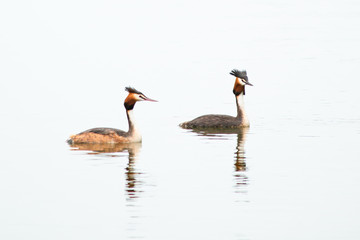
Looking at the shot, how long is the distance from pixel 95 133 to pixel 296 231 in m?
10.3

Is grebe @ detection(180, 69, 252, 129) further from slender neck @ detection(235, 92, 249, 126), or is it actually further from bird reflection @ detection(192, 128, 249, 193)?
bird reflection @ detection(192, 128, 249, 193)

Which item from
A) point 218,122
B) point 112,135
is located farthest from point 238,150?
point 218,122

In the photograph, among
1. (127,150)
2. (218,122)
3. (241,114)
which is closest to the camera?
(127,150)

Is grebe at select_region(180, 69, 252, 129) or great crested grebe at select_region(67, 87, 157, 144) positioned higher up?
grebe at select_region(180, 69, 252, 129)

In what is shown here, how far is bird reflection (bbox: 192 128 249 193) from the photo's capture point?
1903 cm

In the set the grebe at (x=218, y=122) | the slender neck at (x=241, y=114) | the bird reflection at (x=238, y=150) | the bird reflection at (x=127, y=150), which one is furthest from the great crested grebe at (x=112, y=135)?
the slender neck at (x=241, y=114)

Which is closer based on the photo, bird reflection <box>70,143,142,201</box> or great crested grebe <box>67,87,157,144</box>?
bird reflection <box>70,143,142,201</box>

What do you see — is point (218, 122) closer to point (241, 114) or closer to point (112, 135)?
point (241, 114)

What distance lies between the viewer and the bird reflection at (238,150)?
1903 cm

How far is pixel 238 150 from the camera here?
23.8 metres

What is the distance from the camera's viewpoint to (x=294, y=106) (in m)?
34.3

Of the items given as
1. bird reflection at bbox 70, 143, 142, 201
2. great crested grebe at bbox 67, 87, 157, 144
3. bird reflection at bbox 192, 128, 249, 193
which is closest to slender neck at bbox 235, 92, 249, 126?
bird reflection at bbox 192, 128, 249, 193

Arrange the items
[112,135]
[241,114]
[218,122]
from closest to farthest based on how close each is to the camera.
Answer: [112,135] < [218,122] < [241,114]

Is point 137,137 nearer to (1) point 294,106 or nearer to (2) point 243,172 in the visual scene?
(2) point 243,172
